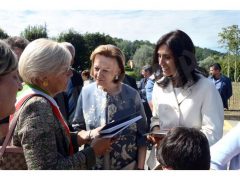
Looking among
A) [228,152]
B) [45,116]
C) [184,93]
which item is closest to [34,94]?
[45,116]

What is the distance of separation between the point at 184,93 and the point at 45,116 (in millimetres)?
1084

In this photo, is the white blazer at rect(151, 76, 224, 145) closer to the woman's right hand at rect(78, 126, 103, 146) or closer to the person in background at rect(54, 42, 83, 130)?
the woman's right hand at rect(78, 126, 103, 146)

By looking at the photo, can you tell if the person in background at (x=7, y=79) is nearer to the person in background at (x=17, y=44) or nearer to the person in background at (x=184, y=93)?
the person in background at (x=184, y=93)

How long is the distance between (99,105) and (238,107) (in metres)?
11.9

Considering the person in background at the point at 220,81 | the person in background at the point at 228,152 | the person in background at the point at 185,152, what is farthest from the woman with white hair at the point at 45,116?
the person in background at the point at 220,81

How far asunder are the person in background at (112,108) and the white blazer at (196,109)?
225 millimetres

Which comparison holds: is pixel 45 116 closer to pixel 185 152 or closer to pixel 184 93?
pixel 185 152

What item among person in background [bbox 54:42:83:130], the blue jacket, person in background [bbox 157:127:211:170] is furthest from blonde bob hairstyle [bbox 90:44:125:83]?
Answer: the blue jacket

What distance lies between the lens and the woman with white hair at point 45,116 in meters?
1.58

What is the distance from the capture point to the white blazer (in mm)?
2289

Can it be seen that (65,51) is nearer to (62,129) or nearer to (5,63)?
(62,129)

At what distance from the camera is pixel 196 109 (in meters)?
2.35

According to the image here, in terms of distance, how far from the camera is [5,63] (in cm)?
126
